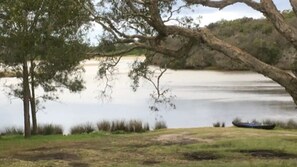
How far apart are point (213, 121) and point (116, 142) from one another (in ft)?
50.3

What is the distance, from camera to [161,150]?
59.5 feet

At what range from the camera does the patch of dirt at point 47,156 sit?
16.6 m

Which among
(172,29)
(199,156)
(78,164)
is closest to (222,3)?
(172,29)

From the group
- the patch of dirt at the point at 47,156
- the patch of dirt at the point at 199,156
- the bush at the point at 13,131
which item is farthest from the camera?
the bush at the point at 13,131

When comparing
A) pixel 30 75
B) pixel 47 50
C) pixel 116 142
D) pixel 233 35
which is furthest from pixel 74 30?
pixel 233 35

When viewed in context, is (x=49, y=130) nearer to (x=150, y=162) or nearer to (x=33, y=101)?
(x=33, y=101)

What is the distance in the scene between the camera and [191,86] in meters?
65.2

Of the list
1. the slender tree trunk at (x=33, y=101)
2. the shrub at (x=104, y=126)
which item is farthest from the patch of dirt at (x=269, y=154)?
the shrub at (x=104, y=126)

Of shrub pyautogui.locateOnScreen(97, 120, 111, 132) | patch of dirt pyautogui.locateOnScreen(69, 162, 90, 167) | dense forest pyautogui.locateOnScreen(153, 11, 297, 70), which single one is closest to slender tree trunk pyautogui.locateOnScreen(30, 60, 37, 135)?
shrub pyautogui.locateOnScreen(97, 120, 111, 132)

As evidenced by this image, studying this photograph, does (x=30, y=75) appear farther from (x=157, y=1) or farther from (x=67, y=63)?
(x=157, y=1)

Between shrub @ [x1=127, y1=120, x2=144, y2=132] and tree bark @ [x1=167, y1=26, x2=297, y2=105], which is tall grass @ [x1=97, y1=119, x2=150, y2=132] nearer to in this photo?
shrub @ [x1=127, y1=120, x2=144, y2=132]

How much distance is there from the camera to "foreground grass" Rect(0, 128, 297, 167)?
15.4 meters

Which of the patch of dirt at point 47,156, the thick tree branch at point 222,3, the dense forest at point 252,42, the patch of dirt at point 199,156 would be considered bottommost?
the patch of dirt at point 199,156

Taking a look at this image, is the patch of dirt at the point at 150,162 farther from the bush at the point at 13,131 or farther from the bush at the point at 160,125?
the bush at the point at 160,125
